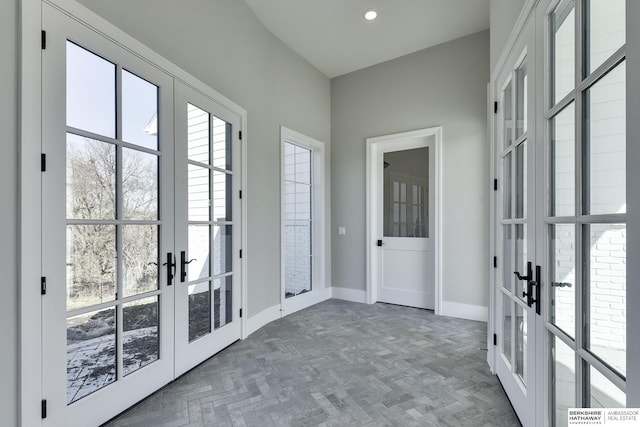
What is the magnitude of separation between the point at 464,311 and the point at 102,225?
152 inches

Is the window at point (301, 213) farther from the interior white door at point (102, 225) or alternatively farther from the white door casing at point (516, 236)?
the white door casing at point (516, 236)

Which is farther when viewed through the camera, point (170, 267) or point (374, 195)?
point (374, 195)

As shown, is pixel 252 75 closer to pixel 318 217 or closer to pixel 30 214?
pixel 318 217

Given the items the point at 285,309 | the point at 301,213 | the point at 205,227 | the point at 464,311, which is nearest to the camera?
the point at 205,227

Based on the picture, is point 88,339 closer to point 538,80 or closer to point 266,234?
point 266,234

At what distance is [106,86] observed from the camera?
1925mm

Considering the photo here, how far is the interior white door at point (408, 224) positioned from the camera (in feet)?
13.6

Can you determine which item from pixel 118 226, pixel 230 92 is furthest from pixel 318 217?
pixel 118 226

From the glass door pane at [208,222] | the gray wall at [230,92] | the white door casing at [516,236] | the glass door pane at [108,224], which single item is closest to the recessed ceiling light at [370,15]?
the gray wall at [230,92]

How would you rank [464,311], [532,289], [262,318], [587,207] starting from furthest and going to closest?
[464,311] < [262,318] < [532,289] < [587,207]

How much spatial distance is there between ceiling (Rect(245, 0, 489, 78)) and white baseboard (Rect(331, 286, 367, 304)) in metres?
3.38

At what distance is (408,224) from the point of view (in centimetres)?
431

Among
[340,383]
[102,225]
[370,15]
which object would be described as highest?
[370,15]

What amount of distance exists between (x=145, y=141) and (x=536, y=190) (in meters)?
2.48
